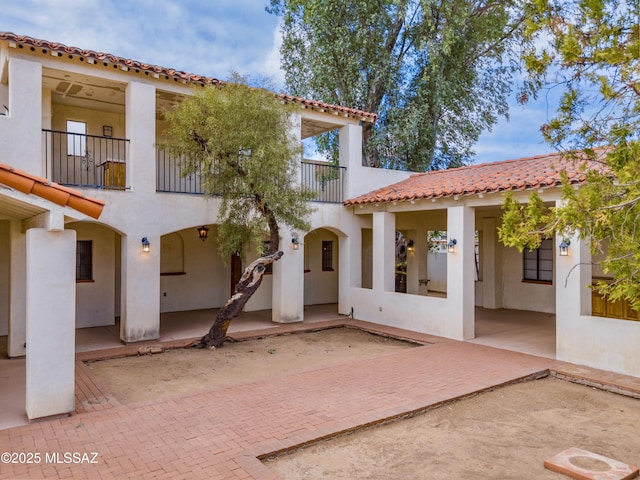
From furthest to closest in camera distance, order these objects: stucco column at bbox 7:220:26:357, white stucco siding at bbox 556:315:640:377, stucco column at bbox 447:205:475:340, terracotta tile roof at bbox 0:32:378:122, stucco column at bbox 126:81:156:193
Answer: stucco column at bbox 447:205:475:340 → stucco column at bbox 126:81:156:193 → stucco column at bbox 7:220:26:357 → terracotta tile roof at bbox 0:32:378:122 → white stucco siding at bbox 556:315:640:377

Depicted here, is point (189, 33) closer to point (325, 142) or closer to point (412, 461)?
→ point (325, 142)

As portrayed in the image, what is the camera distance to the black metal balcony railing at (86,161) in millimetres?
12828

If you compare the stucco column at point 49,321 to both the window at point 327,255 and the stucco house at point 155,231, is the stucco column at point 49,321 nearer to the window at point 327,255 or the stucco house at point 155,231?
the stucco house at point 155,231

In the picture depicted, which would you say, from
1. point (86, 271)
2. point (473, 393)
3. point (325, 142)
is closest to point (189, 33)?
point (325, 142)

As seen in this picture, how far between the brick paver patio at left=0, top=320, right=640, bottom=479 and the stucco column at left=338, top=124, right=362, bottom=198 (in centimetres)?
737

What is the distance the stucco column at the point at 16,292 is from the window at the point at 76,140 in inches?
175

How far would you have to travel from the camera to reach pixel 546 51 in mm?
4289

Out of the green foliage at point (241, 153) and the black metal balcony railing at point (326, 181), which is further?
the black metal balcony railing at point (326, 181)

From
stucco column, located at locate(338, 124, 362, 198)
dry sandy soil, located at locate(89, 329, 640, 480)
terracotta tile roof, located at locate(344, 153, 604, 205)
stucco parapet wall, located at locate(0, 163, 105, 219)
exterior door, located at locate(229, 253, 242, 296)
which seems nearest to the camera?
dry sandy soil, located at locate(89, 329, 640, 480)

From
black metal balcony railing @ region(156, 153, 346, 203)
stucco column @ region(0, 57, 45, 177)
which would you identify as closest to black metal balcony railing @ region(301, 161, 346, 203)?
black metal balcony railing @ region(156, 153, 346, 203)

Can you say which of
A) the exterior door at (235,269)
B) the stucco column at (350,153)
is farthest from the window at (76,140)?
the stucco column at (350,153)

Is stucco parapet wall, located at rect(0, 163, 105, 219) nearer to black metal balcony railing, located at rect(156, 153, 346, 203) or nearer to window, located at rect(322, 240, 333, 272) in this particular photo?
black metal balcony railing, located at rect(156, 153, 346, 203)

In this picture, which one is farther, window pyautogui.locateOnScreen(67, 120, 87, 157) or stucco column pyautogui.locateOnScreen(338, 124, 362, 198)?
stucco column pyautogui.locateOnScreen(338, 124, 362, 198)

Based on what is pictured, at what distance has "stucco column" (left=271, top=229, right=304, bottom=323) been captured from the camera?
13.7 metres
